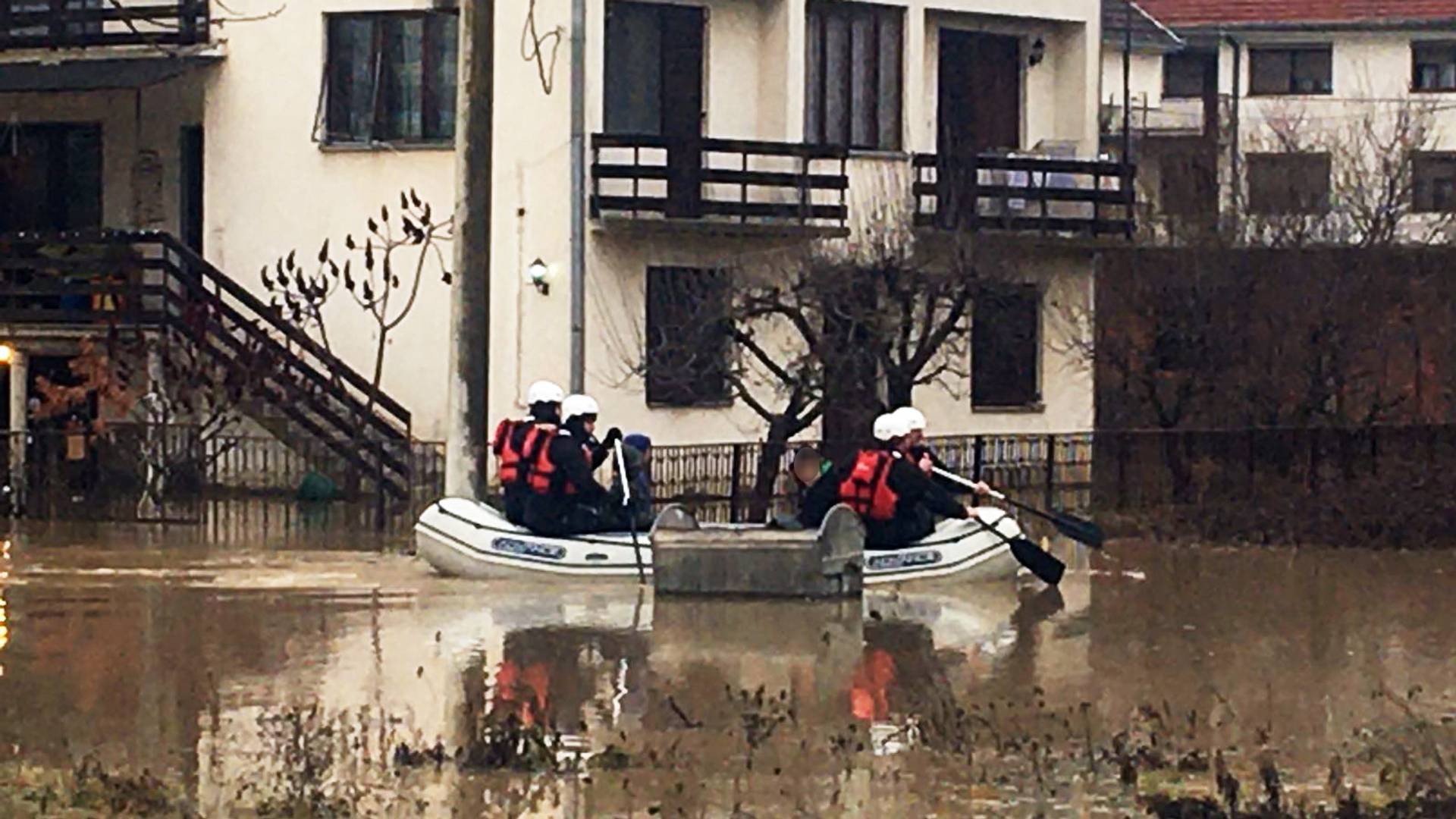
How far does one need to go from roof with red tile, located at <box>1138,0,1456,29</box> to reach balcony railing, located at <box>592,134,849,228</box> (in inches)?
1112

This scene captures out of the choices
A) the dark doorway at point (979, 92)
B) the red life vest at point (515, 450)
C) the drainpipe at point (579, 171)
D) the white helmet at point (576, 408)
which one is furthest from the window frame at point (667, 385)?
the red life vest at point (515, 450)

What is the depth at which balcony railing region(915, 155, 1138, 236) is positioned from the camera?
37844mm

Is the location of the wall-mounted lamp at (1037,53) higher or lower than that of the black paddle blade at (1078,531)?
higher

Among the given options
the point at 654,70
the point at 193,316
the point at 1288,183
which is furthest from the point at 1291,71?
the point at 193,316

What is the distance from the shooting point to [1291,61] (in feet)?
208

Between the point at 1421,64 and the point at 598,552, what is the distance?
4163cm

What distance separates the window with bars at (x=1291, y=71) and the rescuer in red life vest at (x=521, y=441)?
40.3 metres

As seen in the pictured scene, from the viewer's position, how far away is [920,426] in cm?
2505

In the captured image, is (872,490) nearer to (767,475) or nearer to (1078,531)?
(1078,531)

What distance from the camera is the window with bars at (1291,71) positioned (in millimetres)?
63094

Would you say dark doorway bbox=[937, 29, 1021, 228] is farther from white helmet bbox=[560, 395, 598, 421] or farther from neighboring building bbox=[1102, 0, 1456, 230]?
neighboring building bbox=[1102, 0, 1456, 230]

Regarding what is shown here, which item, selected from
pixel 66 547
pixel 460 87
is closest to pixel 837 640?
pixel 460 87

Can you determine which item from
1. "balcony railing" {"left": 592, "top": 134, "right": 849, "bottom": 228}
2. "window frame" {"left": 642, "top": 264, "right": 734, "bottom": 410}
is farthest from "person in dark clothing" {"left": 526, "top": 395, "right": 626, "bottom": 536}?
"window frame" {"left": 642, "top": 264, "right": 734, "bottom": 410}

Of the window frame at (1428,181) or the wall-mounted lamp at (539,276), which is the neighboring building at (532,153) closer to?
the wall-mounted lamp at (539,276)
